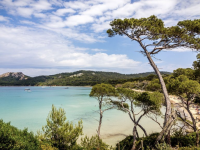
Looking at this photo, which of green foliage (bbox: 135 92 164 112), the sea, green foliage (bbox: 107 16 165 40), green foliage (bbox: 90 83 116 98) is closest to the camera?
green foliage (bbox: 107 16 165 40)

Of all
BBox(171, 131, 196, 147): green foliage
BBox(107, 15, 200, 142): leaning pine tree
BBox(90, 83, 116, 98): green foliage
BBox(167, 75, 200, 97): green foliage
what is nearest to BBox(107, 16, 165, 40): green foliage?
BBox(107, 15, 200, 142): leaning pine tree

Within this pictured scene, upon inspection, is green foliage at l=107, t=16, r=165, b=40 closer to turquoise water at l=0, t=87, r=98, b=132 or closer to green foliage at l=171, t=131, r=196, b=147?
green foliage at l=171, t=131, r=196, b=147

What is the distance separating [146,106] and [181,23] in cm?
655

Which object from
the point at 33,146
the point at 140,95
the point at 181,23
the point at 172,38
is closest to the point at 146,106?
the point at 140,95

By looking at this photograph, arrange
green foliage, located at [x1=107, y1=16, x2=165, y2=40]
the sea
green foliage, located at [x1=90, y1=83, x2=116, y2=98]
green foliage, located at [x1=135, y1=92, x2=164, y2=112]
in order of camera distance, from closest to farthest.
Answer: green foliage, located at [x1=107, y1=16, x2=165, y2=40] → green foliage, located at [x1=135, y1=92, x2=164, y2=112] → green foliage, located at [x1=90, y1=83, x2=116, y2=98] → the sea

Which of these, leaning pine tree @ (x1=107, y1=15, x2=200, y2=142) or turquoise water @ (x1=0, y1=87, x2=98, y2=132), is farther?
turquoise water @ (x1=0, y1=87, x2=98, y2=132)

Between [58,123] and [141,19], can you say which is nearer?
[58,123]

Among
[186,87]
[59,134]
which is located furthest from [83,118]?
[186,87]

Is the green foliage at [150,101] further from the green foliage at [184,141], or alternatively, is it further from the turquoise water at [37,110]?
the turquoise water at [37,110]

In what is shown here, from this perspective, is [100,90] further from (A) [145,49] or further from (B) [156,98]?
(A) [145,49]

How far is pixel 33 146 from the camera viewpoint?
22.4 feet

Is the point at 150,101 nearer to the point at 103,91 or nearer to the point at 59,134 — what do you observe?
the point at 103,91

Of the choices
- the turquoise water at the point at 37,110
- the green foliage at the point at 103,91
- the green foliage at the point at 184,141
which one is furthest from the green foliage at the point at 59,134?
the turquoise water at the point at 37,110

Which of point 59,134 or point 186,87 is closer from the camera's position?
point 59,134
